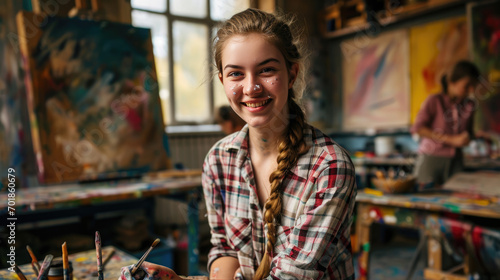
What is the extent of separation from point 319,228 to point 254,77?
38cm

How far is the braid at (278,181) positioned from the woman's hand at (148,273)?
274mm

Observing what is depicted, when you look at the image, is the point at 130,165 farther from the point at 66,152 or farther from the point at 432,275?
the point at 432,275

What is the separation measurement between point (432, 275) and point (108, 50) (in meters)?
2.30

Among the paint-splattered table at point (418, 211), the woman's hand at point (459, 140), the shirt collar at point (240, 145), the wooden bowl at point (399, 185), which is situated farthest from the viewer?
the woman's hand at point (459, 140)

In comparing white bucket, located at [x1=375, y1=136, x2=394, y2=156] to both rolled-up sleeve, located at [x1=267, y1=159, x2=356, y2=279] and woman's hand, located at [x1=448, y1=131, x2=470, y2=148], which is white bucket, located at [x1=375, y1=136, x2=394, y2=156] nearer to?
woman's hand, located at [x1=448, y1=131, x2=470, y2=148]

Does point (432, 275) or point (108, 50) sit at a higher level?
point (108, 50)

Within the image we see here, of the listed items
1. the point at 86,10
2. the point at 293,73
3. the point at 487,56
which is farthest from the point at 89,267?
the point at 487,56

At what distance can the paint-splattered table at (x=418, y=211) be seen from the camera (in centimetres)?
175

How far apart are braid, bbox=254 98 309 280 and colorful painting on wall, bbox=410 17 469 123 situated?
3702mm

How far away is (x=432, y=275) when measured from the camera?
1854 mm

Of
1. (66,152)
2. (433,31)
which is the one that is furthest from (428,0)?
(66,152)

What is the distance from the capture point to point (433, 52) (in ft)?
13.5

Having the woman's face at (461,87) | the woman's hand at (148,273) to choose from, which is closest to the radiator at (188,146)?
the woman's face at (461,87)

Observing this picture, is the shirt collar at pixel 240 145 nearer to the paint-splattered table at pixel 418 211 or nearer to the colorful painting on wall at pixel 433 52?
the paint-splattered table at pixel 418 211
